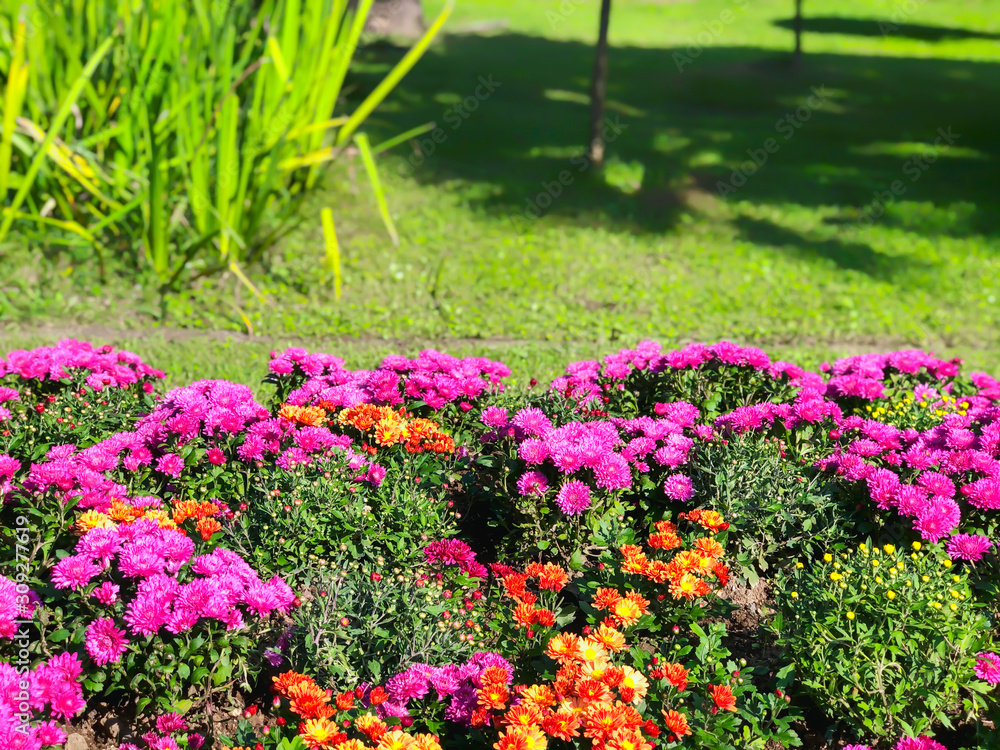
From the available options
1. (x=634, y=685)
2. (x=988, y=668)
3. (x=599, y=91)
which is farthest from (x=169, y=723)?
(x=599, y=91)

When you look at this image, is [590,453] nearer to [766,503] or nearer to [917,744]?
[766,503]

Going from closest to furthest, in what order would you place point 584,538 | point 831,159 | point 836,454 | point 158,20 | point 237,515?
point 237,515 → point 584,538 → point 836,454 → point 158,20 → point 831,159

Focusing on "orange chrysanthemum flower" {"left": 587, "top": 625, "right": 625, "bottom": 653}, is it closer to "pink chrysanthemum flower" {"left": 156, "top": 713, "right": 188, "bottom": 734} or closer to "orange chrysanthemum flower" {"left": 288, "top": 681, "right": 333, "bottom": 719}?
"orange chrysanthemum flower" {"left": 288, "top": 681, "right": 333, "bottom": 719}

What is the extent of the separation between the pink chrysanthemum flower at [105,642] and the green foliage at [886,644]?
6.09 feet

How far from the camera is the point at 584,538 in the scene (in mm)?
3225

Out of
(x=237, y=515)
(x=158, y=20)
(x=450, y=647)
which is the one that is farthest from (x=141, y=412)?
(x=158, y=20)

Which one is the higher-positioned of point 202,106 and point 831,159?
point 202,106

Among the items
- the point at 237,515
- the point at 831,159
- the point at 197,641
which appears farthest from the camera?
the point at 831,159

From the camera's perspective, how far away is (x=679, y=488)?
314 centimetres

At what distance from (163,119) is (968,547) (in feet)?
18.3

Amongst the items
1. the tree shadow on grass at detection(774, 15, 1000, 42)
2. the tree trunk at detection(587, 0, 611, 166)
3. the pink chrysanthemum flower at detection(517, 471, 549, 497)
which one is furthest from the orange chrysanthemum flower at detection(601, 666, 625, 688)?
the tree shadow on grass at detection(774, 15, 1000, 42)

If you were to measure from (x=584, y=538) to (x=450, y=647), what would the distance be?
2.77ft

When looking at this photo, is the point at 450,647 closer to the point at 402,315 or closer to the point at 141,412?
the point at 141,412

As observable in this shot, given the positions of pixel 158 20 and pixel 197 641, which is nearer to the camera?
pixel 197 641
